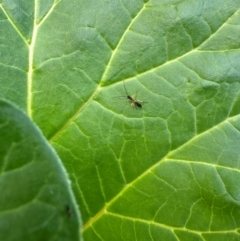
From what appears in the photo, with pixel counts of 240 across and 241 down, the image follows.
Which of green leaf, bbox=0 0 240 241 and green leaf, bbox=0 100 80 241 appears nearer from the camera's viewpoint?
green leaf, bbox=0 100 80 241

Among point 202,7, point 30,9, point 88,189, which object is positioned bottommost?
point 88,189

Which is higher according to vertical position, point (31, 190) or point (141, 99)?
point (31, 190)

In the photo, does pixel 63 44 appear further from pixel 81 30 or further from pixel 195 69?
pixel 195 69

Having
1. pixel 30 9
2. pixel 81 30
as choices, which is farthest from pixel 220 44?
pixel 30 9

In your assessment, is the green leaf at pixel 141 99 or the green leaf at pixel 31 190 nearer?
the green leaf at pixel 31 190
